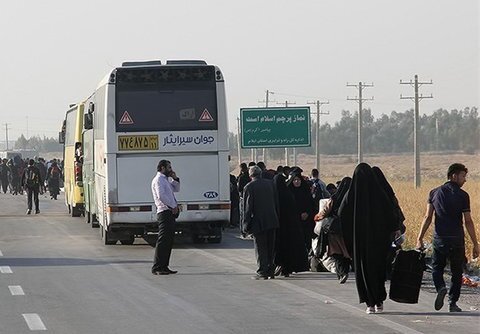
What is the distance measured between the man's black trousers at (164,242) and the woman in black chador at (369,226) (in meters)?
5.70

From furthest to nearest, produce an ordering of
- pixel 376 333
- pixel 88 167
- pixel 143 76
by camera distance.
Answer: pixel 88 167 → pixel 143 76 → pixel 376 333

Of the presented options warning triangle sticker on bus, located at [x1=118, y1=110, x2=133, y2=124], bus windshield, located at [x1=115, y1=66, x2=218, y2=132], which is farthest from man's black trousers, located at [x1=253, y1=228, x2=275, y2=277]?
warning triangle sticker on bus, located at [x1=118, y1=110, x2=133, y2=124]

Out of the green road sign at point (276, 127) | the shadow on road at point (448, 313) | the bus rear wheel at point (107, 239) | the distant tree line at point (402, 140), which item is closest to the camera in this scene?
the shadow on road at point (448, 313)

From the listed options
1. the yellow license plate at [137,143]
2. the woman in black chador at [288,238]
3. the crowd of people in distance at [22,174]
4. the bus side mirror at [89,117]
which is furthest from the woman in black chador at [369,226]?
the crowd of people in distance at [22,174]

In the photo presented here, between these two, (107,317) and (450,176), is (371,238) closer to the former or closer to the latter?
(450,176)

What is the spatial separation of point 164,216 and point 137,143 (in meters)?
5.06

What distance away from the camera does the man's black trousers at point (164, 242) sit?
19.6 m

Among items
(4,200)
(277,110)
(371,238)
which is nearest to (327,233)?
(371,238)

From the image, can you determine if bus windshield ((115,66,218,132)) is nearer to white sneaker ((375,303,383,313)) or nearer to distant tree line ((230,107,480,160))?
white sneaker ((375,303,383,313))

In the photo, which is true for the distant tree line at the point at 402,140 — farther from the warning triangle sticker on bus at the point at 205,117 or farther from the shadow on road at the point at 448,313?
the shadow on road at the point at 448,313

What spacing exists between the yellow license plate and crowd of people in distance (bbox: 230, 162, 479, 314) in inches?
147

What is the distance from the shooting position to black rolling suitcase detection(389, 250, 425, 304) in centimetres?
1439

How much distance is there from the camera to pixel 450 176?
14.4 metres

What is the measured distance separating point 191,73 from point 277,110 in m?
14.8
